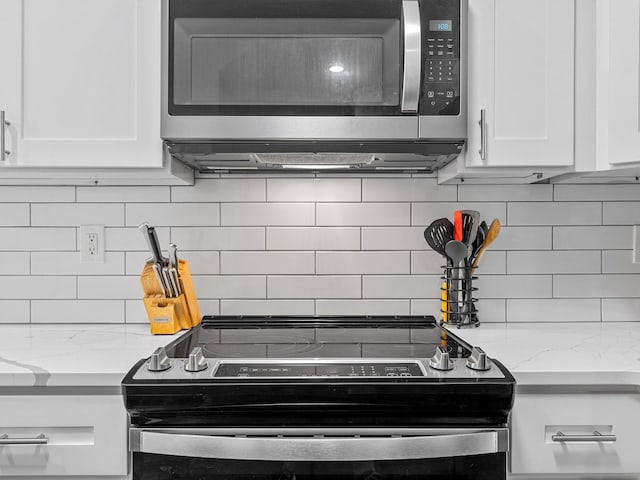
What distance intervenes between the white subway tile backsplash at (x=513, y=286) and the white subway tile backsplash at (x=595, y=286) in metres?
0.04

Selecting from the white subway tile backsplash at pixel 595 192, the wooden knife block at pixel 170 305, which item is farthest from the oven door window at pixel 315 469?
the white subway tile backsplash at pixel 595 192

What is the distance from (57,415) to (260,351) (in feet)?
1.60

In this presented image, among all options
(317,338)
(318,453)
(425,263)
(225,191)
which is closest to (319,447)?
(318,453)

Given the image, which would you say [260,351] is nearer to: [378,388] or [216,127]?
[378,388]

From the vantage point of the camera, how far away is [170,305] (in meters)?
1.65

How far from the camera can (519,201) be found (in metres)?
1.88

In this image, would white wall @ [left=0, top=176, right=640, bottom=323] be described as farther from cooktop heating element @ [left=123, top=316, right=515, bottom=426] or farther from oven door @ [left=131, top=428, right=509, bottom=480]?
oven door @ [left=131, top=428, right=509, bottom=480]

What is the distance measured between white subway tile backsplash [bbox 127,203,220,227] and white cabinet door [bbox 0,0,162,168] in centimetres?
36

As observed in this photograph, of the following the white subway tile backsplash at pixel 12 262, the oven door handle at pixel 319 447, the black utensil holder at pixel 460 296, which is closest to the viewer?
the oven door handle at pixel 319 447

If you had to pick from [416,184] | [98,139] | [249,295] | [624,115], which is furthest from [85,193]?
[624,115]

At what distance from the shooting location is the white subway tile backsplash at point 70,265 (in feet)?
6.05

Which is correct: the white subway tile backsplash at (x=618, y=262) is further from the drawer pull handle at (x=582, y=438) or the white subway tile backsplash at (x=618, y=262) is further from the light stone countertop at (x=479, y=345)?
the drawer pull handle at (x=582, y=438)

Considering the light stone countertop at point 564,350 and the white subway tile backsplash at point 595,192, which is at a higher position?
the white subway tile backsplash at point 595,192

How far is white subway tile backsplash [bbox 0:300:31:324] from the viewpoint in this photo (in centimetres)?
183
